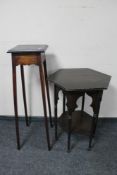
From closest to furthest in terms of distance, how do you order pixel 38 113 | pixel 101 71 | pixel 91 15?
pixel 91 15
pixel 101 71
pixel 38 113

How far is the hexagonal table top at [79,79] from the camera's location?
1550 mm

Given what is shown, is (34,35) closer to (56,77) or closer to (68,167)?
(56,77)

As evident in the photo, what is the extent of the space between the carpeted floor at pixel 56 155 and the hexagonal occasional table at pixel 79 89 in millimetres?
122

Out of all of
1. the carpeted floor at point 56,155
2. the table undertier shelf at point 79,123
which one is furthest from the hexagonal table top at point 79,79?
the carpeted floor at point 56,155

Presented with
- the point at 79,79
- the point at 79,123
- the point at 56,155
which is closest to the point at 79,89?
the point at 79,79

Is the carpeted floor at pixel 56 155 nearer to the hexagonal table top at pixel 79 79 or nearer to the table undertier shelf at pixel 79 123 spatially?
the table undertier shelf at pixel 79 123

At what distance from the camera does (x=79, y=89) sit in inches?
59.6

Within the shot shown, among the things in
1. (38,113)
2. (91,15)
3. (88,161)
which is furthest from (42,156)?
(91,15)

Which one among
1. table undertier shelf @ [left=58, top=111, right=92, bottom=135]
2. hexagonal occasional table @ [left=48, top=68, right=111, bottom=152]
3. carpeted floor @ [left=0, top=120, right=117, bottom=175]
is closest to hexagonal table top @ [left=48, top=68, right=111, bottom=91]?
hexagonal occasional table @ [left=48, top=68, right=111, bottom=152]

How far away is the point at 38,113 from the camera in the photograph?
7.68 ft

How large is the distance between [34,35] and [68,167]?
1.34m

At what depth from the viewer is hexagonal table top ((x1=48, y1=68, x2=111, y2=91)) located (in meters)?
1.55

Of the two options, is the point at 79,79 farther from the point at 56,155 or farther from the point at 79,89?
the point at 56,155

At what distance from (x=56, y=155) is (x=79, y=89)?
2.39ft
